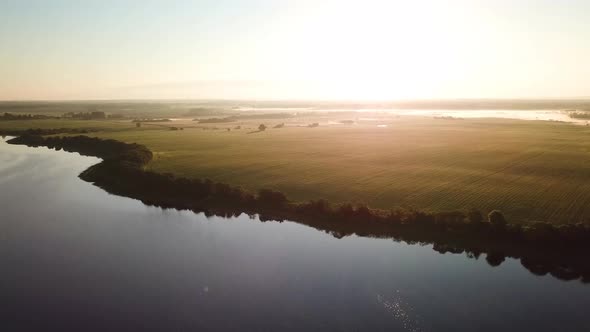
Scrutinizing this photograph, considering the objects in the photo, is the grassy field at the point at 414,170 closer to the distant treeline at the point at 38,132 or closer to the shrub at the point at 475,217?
the shrub at the point at 475,217

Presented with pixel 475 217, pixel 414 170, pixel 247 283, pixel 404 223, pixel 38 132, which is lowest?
pixel 247 283

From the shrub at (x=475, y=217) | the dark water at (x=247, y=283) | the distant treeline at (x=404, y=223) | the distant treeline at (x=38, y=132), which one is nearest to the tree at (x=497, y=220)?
the distant treeline at (x=404, y=223)

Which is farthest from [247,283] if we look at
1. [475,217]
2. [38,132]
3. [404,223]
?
[38,132]

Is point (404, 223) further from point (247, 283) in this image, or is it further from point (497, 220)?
point (247, 283)

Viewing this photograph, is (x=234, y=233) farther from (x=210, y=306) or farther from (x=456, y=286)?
(x=456, y=286)

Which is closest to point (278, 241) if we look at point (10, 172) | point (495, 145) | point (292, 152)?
point (292, 152)

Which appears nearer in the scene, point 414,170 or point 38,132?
point 414,170
